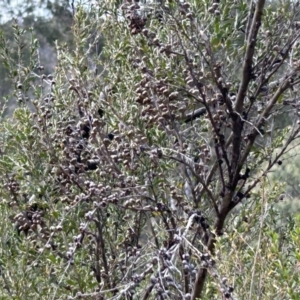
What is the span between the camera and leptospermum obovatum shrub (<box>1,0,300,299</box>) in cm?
226

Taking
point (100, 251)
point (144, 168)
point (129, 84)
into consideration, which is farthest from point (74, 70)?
point (100, 251)

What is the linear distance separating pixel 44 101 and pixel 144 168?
740 millimetres

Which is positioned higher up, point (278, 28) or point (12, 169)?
point (278, 28)

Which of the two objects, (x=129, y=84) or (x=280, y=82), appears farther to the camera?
(x=129, y=84)

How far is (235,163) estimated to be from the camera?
2305 millimetres

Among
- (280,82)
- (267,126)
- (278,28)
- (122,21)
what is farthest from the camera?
(122,21)

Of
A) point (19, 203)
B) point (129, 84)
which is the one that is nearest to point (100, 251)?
point (19, 203)

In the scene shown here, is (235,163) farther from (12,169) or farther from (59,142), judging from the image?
(12,169)

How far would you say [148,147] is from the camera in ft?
7.51

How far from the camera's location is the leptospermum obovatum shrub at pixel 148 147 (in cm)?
226

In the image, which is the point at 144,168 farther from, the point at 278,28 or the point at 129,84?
the point at 278,28

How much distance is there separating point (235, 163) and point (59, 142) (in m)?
0.81

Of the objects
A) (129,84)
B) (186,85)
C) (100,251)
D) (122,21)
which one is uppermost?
(122,21)

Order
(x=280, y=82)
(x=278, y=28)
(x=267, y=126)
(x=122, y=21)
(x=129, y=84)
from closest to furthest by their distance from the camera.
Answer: (x=280, y=82), (x=278, y=28), (x=267, y=126), (x=129, y=84), (x=122, y=21)
